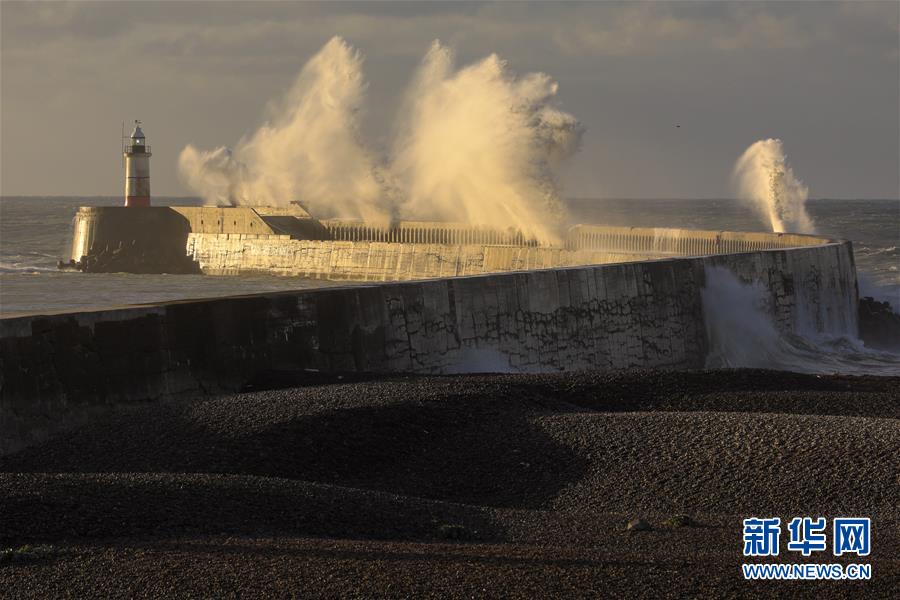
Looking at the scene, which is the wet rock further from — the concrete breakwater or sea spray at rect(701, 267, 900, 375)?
the concrete breakwater

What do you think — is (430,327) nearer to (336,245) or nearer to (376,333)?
(376,333)

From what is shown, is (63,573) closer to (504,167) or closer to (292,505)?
(292,505)

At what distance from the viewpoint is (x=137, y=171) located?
36656 millimetres

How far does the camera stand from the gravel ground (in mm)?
5152

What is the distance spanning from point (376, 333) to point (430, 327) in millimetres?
797

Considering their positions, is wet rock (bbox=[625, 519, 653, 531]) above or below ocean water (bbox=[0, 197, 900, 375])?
below

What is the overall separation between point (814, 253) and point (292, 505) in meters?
16.0

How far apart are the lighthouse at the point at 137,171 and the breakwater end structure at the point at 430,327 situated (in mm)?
14177

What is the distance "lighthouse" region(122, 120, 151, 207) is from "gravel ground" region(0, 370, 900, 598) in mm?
27210

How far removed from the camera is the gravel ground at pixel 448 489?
5.15 meters

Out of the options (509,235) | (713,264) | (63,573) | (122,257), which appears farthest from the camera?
(122,257)

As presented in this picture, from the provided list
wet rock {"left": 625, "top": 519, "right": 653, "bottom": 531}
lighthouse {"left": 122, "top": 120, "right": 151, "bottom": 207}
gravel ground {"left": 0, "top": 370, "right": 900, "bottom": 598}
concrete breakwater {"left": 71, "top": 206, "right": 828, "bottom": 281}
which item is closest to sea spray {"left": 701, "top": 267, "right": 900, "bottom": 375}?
concrete breakwater {"left": 71, "top": 206, "right": 828, "bottom": 281}

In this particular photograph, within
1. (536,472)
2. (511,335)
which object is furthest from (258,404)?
(511,335)

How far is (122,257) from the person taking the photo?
36.6 m
